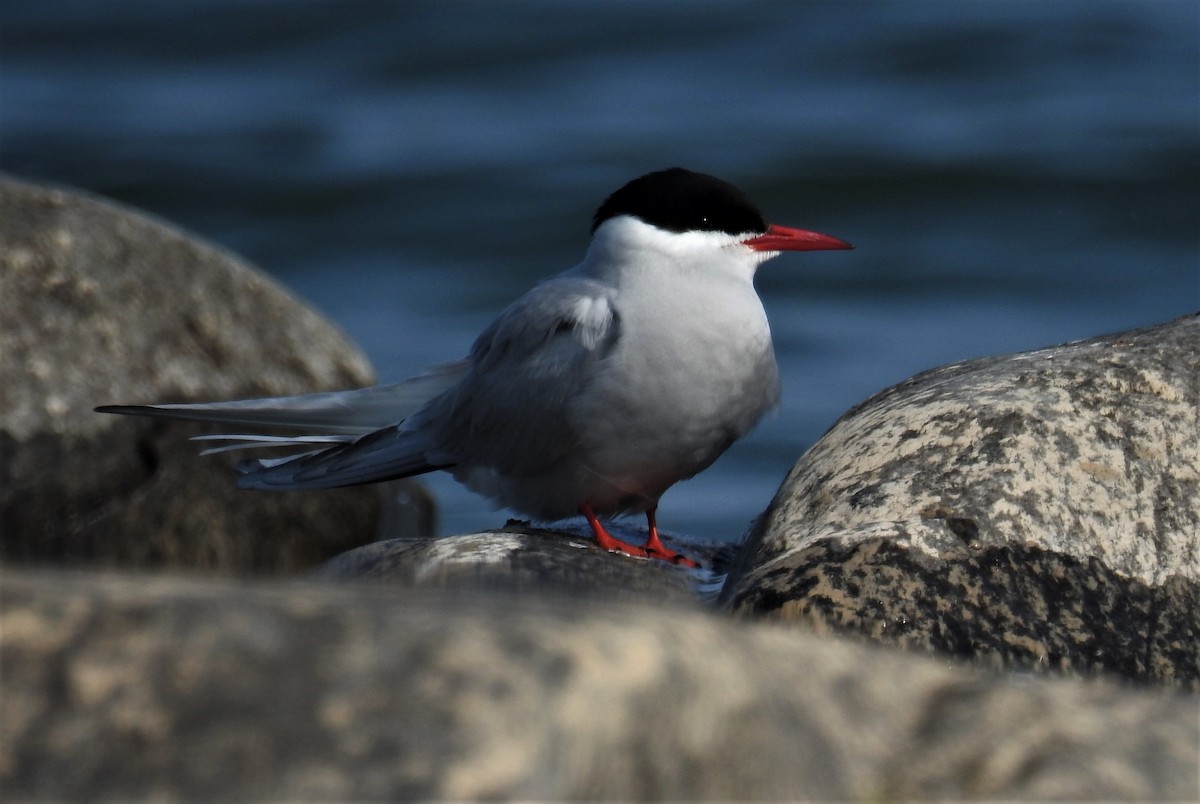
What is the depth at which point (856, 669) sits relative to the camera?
2.20 m

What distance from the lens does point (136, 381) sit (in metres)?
6.36

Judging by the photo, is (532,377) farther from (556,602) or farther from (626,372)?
(556,602)

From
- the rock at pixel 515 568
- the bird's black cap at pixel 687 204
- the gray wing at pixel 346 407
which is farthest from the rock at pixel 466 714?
the gray wing at pixel 346 407

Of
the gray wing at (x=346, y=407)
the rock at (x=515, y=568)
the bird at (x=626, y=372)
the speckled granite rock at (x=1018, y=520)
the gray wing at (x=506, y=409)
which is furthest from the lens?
the gray wing at (x=346, y=407)

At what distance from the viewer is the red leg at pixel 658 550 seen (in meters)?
4.84

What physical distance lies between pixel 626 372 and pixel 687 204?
56 centimetres

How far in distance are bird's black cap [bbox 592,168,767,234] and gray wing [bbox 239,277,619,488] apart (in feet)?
0.83

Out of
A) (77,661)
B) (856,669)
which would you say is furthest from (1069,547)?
(77,661)

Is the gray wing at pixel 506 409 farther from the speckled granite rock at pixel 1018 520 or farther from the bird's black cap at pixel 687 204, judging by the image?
the speckled granite rock at pixel 1018 520

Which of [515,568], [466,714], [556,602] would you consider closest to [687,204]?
[515,568]

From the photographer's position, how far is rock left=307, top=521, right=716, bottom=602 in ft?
13.9

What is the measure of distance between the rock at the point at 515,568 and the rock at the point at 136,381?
1671 millimetres

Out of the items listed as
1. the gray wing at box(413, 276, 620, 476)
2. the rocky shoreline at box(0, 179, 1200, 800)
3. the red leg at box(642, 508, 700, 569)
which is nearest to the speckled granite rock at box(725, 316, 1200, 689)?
the rocky shoreline at box(0, 179, 1200, 800)

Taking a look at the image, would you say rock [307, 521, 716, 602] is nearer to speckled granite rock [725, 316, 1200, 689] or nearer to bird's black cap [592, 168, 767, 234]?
speckled granite rock [725, 316, 1200, 689]
